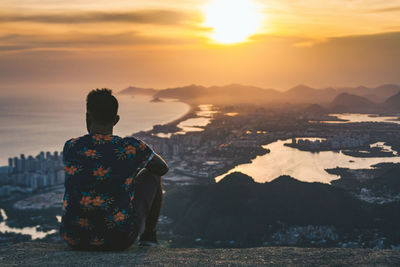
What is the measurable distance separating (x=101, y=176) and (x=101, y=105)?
0.34m

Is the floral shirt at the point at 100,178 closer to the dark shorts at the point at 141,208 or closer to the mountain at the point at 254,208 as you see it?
the dark shorts at the point at 141,208

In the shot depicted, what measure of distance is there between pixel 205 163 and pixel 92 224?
839 inches

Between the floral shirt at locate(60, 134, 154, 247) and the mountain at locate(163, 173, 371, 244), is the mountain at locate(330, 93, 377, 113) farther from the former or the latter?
the floral shirt at locate(60, 134, 154, 247)

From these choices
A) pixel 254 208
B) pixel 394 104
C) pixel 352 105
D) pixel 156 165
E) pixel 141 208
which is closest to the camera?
pixel 156 165

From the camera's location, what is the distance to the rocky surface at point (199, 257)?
2.26 metres

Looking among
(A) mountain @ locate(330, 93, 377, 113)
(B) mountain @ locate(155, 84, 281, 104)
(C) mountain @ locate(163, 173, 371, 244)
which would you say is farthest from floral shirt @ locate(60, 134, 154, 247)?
(B) mountain @ locate(155, 84, 281, 104)

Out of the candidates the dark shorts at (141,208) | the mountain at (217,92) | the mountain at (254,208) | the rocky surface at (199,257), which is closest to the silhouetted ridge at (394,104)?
the mountain at (254,208)

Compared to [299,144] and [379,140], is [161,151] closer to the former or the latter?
[299,144]

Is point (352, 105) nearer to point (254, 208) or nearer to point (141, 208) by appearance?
point (254, 208)

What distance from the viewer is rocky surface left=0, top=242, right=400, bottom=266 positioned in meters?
2.26

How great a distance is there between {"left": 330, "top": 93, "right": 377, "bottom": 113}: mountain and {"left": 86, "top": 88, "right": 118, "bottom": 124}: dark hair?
52430 millimetres

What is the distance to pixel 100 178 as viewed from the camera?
6.95ft

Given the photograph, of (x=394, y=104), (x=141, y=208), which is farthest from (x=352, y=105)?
(x=141, y=208)

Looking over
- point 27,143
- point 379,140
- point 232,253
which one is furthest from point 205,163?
point 232,253
